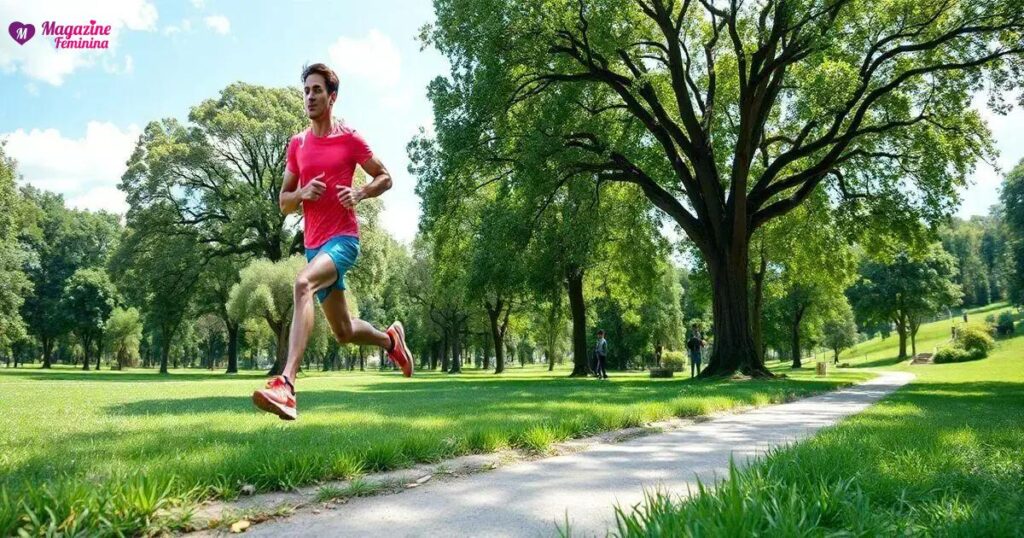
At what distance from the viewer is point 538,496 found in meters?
3.45

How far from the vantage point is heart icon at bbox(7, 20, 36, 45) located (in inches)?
555

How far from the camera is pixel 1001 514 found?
2.48 m

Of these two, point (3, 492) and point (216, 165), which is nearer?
point (3, 492)

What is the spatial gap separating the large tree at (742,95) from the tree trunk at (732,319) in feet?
0.12

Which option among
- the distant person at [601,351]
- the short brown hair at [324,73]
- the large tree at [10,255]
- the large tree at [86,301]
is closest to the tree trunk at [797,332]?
the distant person at [601,351]

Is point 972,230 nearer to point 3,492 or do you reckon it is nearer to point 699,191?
point 699,191

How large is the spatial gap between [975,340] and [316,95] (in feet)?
174

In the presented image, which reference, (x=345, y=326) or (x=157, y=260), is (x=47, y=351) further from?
(x=345, y=326)

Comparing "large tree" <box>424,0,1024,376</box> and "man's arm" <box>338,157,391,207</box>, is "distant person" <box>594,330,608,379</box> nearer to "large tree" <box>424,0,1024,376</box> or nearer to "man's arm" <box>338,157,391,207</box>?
"large tree" <box>424,0,1024,376</box>

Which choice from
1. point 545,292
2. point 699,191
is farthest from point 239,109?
point 699,191

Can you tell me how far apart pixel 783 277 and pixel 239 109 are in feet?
108

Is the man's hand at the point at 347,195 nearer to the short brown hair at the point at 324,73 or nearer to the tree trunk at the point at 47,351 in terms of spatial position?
the short brown hair at the point at 324,73

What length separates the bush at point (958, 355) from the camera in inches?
1741

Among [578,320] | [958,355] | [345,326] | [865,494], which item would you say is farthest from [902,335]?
[865,494]
